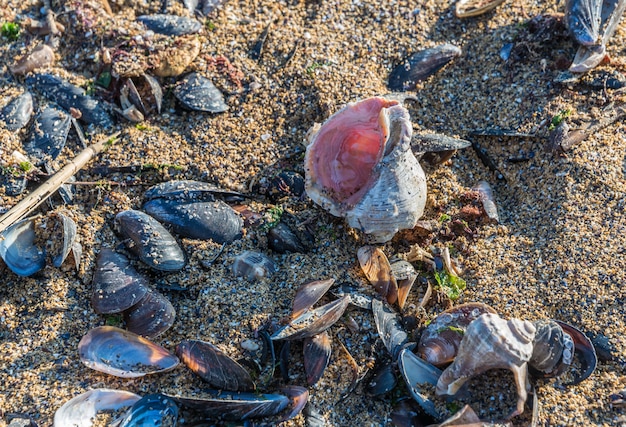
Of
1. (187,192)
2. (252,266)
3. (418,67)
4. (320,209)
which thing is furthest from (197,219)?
(418,67)

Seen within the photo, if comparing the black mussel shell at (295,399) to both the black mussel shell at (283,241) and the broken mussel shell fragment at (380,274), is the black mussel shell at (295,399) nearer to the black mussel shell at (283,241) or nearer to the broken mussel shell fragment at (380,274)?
the broken mussel shell fragment at (380,274)

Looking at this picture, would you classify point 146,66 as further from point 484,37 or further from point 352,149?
point 484,37

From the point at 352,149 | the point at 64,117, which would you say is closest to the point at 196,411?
the point at 352,149

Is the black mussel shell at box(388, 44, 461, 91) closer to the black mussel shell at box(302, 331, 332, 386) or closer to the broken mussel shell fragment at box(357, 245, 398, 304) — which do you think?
the broken mussel shell fragment at box(357, 245, 398, 304)

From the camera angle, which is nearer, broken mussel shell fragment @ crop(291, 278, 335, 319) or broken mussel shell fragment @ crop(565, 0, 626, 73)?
broken mussel shell fragment @ crop(291, 278, 335, 319)

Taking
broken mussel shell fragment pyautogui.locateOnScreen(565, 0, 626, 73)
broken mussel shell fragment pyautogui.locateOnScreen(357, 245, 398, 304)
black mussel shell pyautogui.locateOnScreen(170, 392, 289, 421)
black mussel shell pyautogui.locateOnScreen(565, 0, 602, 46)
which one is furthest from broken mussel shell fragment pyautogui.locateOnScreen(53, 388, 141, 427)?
black mussel shell pyautogui.locateOnScreen(565, 0, 602, 46)

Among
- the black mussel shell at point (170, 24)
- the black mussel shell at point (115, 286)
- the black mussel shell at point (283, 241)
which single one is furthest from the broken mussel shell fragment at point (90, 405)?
the black mussel shell at point (170, 24)
